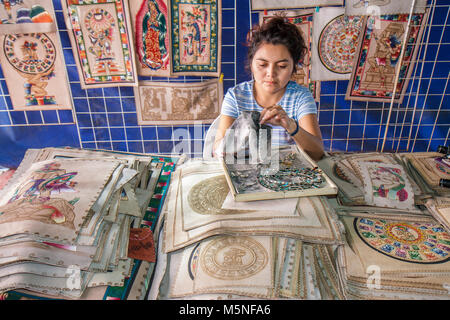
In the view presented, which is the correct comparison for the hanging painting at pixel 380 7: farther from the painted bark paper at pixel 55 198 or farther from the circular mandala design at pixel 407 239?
the painted bark paper at pixel 55 198

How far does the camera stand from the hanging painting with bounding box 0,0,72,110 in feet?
7.37

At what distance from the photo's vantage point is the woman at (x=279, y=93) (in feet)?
5.34

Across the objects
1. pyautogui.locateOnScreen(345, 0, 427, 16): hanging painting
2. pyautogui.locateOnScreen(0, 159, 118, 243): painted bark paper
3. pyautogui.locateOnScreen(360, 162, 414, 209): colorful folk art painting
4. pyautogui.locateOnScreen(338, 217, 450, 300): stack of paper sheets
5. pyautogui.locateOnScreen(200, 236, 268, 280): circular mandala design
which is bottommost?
pyautogui.locateOnScreen(338, 217, 450, 300): stack of paper sheets

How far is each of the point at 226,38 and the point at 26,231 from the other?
196 cm

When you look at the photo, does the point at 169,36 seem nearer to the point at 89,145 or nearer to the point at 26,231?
the point at 89,145

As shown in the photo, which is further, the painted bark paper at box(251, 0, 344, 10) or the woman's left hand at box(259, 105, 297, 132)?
the painted bark paper at box(251, 0, 344, 10)

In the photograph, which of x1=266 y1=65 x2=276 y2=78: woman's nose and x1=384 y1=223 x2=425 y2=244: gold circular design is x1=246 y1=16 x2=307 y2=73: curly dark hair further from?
x1=384 y1=223 x2=425 y2=244: gold circular design

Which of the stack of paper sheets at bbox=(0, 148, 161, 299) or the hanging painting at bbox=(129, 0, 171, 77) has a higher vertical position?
the hanging painting at bbox=(129, 0, 171, 77)

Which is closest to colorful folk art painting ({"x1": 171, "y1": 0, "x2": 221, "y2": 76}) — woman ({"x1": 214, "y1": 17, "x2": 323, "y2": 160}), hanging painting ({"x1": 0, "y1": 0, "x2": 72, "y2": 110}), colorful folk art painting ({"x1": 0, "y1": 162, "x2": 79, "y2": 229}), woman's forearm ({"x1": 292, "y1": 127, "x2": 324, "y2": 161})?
woman ({"x1": 214, "y1": 17, "x2": 323, "y2": 160})

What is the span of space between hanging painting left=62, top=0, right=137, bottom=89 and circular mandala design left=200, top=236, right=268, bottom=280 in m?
1.88

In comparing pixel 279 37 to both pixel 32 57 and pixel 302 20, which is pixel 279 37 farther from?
pixel 32 57

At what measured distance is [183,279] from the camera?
94 cm

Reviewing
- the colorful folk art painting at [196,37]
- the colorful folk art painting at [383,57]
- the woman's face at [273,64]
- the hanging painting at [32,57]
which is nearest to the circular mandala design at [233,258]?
the woman's face at [273,64]

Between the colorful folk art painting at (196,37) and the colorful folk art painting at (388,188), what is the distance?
60.5 inches
